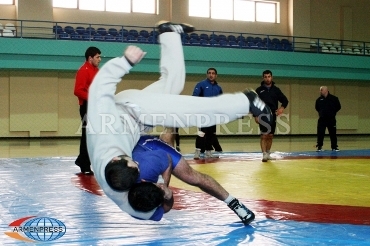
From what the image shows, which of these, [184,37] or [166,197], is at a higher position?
[184,37]

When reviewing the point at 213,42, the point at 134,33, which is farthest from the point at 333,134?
the point at 134,33

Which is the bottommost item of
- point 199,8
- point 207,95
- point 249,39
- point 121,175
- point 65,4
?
point 121,175

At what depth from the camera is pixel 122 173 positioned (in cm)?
319

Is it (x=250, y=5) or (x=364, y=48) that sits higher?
(x=250, y=5)

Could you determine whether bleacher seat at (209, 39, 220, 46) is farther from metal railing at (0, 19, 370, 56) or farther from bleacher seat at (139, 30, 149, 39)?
bleacher seat at (139, 30, 149, 39)

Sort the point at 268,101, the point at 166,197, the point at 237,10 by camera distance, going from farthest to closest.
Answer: the point at 237,10 → the point at 268,101 → the point at 166,197

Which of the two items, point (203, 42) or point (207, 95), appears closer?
point (207, 95)

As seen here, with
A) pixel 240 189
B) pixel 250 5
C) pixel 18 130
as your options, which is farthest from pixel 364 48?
pixel 240 189

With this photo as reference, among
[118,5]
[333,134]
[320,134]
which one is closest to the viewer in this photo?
[333,134]

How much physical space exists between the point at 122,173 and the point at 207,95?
23.1 feet

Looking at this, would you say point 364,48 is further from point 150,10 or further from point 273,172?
point 273,172

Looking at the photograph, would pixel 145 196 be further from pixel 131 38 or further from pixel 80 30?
pixel 131 38

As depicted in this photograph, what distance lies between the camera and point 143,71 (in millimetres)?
19359

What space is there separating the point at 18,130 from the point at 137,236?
16717mm
